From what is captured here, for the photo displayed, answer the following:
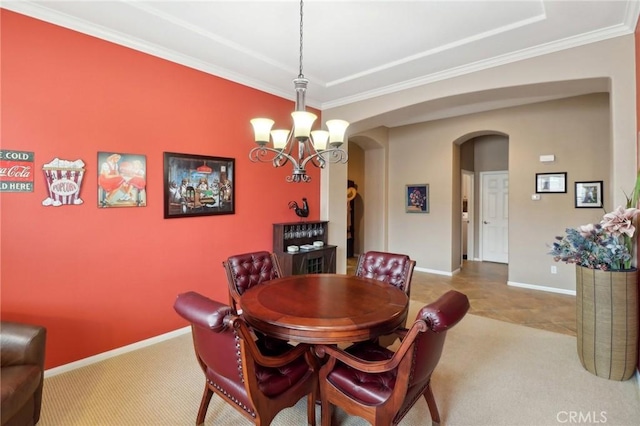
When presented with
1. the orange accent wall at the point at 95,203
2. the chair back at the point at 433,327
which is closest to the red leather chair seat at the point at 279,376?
the chair back at the point at 433,327

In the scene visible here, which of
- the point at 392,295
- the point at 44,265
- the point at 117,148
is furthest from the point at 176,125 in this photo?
the point at 392,295

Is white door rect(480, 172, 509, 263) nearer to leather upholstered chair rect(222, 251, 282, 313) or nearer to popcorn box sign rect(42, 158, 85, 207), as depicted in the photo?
leather upholstered chair rect(222, 251, 282, 313)

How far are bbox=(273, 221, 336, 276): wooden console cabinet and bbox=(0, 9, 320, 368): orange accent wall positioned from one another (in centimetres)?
63

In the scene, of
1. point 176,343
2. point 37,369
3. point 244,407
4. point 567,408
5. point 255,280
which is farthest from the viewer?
point 176,343

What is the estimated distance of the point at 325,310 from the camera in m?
1.83

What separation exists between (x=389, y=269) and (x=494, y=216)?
543cm

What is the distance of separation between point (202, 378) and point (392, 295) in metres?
1.66

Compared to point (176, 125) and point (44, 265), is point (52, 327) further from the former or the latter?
point (176, 125)

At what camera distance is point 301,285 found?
2393 millimetres

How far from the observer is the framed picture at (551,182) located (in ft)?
15.7

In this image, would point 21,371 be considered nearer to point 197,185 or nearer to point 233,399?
point 233,399

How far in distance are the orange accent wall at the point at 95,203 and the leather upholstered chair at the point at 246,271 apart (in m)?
0.90

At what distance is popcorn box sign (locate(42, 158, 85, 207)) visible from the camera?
95.8 inches

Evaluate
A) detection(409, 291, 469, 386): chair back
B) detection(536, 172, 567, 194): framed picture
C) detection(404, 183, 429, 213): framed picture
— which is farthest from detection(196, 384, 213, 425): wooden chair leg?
detection(536, 172, 567, 194): framed picture
